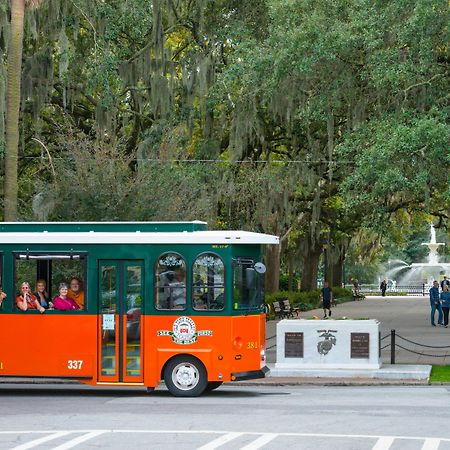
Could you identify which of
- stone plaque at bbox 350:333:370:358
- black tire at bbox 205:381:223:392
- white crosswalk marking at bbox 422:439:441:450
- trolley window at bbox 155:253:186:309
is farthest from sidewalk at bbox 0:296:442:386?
white crosswalk marking at bbox 422:439:441:450

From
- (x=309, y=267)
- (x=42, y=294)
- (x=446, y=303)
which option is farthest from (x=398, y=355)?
(x=309, y=267)

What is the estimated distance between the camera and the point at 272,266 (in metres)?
54.2

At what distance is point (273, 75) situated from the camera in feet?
99.6

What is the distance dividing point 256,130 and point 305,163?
244 centimetres

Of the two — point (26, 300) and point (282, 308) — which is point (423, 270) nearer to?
point (282, 308)

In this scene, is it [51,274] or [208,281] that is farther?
[51,274]

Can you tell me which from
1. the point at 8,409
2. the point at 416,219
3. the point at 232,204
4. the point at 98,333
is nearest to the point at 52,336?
the point at 98,333

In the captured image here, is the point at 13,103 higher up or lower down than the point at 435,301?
higher up

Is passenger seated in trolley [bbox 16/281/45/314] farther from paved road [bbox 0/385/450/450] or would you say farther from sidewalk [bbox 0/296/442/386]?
sidewalk [bbox 0/296/442/386]

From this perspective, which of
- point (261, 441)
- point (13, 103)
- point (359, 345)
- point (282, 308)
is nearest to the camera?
point (261, 441)

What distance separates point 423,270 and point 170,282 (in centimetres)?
9188

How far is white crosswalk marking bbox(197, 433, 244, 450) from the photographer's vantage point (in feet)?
44.3

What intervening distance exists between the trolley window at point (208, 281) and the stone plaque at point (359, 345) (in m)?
5.69

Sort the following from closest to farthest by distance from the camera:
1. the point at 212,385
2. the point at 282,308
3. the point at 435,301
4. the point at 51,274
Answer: the point at 51,274 → the point at 212,385 → the point at 435,301 → the point at 282,308
